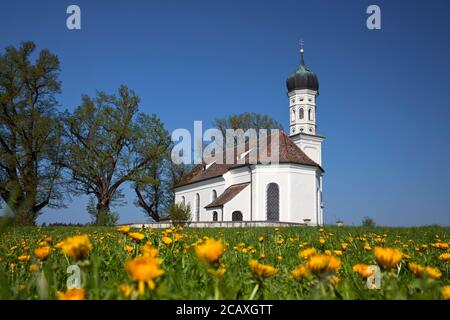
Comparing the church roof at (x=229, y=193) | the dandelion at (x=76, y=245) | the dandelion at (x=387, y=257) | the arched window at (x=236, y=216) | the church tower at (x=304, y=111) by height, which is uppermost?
the church tower at (x=304, y=111)

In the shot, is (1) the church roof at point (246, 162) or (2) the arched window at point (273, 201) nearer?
(2) the arched window at point (273, 201)

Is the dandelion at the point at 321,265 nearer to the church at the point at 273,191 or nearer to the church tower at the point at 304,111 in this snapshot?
the church at the point at 273,191

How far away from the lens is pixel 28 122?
28688 millimetres

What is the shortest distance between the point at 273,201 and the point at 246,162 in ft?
14.5

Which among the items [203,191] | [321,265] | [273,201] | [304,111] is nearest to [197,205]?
[203,191]

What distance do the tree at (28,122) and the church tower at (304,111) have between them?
24.0 metres

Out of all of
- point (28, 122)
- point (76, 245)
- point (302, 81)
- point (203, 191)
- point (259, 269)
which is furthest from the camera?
point (302, 81)

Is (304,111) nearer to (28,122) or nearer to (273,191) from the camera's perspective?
(273,191)

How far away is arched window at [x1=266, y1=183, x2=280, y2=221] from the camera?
3198 cm

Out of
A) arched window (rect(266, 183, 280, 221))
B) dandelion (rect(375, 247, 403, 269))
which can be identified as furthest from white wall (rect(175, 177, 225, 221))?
dandelion (rect(375, 247, 403, 269))

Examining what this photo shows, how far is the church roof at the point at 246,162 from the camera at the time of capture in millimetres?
32669

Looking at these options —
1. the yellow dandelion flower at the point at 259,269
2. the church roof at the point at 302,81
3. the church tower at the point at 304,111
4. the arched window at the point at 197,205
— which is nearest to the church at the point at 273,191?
the arched window at the point at 197,205
